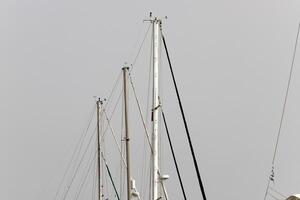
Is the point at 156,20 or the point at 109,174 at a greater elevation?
the point at 156,20

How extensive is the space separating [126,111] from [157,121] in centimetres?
228

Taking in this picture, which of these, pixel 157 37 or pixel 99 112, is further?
pixel 99 112

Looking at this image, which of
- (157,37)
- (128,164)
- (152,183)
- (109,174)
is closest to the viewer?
(128,164)

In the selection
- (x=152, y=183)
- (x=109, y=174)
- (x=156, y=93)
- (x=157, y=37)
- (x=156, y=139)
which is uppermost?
(x=157, y=37)

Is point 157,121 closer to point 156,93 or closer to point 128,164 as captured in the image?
point 156,93

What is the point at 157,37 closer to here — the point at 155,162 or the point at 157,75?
the point at 157,75

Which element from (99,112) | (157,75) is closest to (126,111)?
(157,75)

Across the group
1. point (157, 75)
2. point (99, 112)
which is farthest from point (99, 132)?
point (157, 75)

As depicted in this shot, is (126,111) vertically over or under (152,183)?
over

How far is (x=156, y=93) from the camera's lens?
2231 centimetres

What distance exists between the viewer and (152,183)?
21.4 m

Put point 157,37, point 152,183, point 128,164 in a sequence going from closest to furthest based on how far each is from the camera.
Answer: point 128,164
point 152,183
point 157,37

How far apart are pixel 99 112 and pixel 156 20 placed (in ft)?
43.9

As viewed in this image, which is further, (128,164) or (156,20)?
(156,20)
